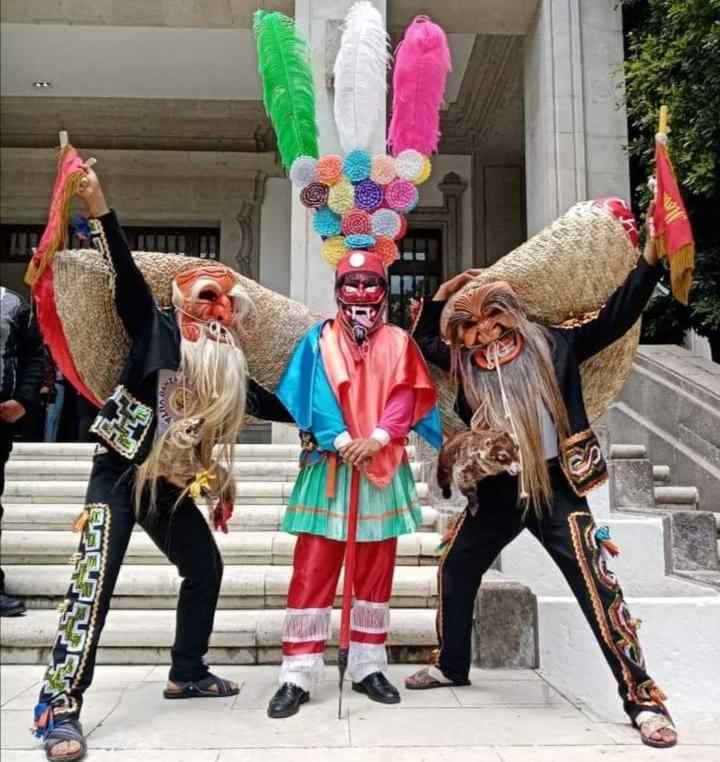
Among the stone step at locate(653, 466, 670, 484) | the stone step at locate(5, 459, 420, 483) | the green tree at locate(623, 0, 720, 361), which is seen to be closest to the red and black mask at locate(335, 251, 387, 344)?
the stone step at locate(5, 459, 420, 483)

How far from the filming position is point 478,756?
2.64 meters

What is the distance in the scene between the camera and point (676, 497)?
→ 5301mm

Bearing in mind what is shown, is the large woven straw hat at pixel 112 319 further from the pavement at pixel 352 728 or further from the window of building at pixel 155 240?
the window of building at pixel 155 240

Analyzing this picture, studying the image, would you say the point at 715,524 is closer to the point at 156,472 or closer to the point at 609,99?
the point at 156,472

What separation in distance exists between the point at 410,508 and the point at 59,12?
7.63 m

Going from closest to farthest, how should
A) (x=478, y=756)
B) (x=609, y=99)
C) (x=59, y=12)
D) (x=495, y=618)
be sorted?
(x=478, y=756)
(x=495, y=618)
(x=609, y=99)
(x=59, y=12)

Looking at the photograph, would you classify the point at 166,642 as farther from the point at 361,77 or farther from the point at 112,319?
the point at 361,77

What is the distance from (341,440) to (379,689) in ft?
3.45

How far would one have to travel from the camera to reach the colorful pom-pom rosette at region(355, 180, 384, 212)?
3902 mm

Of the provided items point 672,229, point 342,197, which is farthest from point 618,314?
point 342,197

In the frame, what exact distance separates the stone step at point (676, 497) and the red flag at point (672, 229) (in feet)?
8.21

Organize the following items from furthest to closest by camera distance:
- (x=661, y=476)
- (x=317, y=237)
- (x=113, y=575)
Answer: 1. (x=317, y=237)
2. (x=661, y=476)
3. (x=113, y=575)

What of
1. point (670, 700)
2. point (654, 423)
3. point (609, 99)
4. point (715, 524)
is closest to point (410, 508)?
point (670, 700)

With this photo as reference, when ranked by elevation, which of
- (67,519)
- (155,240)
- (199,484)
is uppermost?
(155,240)
